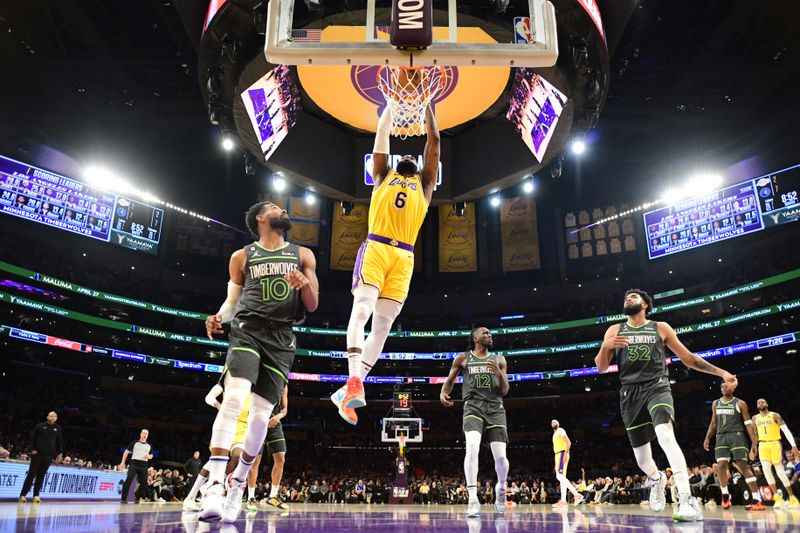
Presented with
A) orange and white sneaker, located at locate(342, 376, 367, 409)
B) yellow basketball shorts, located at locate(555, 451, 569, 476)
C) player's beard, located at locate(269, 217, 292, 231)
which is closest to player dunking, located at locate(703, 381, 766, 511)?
yellow basketball shorts, located at locate(555, 451, 569, 476)

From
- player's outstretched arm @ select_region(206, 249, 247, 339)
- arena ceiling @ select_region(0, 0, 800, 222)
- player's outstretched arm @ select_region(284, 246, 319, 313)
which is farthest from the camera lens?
arena ceiling @ select_region(0, 0, 800, 222)

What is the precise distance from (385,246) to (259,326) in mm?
1875

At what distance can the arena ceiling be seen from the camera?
64.7 feet

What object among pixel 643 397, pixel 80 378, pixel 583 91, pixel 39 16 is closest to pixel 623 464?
pixel 583 91

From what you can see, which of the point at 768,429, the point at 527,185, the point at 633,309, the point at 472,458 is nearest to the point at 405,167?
the point at 633,309

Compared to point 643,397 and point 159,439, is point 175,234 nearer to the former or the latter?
point 159,439

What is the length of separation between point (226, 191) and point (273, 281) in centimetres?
3355

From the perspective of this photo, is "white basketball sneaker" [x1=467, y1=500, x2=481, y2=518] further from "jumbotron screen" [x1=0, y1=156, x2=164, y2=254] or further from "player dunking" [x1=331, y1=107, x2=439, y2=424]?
"jumbotron screen" [x1=0, y1=156, x2=164, y2=254]

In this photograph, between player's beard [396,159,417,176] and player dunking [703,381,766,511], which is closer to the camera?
player's beard [396,159,417,176]

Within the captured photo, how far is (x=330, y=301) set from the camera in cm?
4031

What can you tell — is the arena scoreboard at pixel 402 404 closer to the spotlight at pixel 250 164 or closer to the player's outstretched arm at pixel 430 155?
the spotlight at pixel 250 164

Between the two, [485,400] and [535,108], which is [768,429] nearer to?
[485,400]

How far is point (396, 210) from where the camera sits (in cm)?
598

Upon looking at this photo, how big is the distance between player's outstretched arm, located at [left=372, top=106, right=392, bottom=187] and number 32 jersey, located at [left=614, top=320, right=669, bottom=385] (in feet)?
10.0
